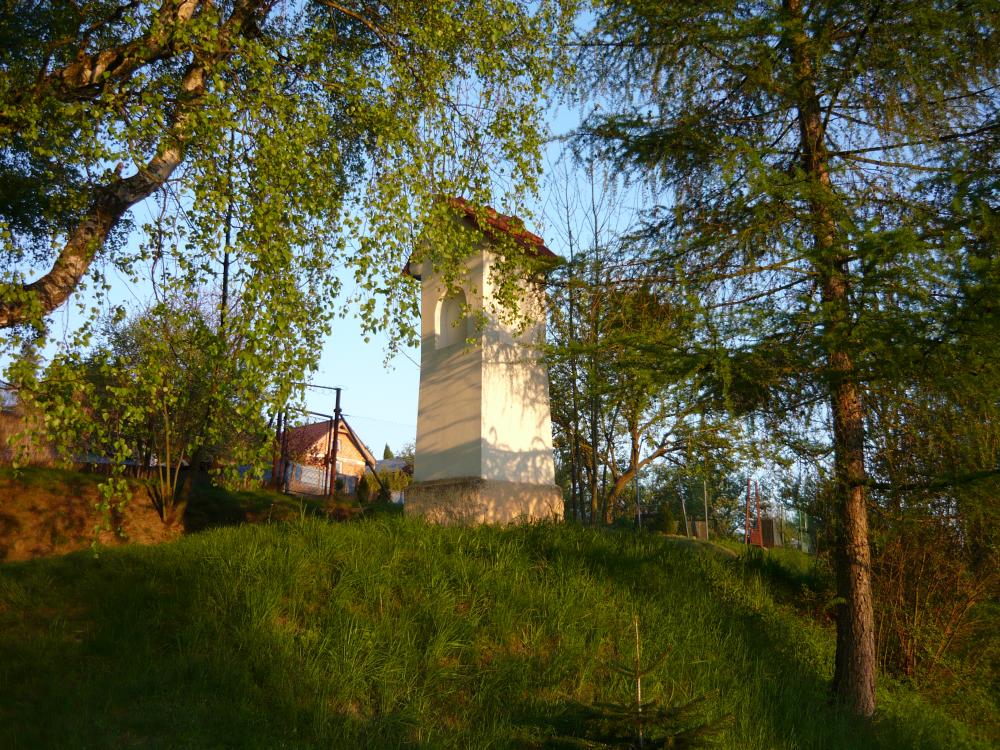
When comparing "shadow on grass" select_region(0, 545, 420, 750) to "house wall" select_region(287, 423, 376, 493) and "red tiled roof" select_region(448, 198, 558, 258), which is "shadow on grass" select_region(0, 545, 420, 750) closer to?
"red tiled roof" select_region(448, 198, 558, 258)

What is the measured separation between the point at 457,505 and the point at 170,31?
5000mm

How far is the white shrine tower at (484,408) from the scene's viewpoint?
26.5 ft

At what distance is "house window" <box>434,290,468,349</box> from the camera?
9.00 meters

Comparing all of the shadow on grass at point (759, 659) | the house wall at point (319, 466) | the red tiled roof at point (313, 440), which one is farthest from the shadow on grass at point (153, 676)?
the red tiled roof at point (313, 440)

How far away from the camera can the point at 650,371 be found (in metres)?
5.49

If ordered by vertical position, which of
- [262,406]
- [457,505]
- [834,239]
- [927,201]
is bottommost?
[457,505]

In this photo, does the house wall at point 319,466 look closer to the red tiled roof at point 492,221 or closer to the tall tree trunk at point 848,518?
the red tiled roof at point 492,221

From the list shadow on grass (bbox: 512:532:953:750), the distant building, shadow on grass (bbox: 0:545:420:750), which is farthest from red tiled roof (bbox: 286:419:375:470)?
shadow on grass (bbox: 0:545:420:750)

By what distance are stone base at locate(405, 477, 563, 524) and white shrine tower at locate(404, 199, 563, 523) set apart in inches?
0.4

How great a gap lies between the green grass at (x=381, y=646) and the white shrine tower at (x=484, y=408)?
3.15 feet

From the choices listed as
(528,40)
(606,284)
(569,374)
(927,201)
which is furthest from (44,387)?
(569,374)

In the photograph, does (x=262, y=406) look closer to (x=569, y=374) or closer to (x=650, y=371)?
(x=650, y=371)

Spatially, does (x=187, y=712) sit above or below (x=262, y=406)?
below

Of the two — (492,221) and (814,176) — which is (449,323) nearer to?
(492,221)
